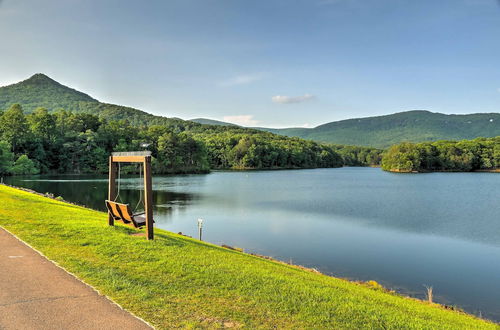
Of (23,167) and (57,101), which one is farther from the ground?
(57,101)

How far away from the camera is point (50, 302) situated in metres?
5.36

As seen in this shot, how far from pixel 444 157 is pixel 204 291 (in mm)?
132582

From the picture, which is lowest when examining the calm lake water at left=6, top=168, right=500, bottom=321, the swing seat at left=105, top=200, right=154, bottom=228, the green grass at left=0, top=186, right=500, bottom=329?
the calm lake water at left=6, top=168, right=500, bottom=321

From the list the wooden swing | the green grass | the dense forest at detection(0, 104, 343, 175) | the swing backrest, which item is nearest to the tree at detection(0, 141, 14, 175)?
the dense forest at detection(0, 104, 343, 175)

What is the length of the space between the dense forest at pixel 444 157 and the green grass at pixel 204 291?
384ft

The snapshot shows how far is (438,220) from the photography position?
2555 centimetres

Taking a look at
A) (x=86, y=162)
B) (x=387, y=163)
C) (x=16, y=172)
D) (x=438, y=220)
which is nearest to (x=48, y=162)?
(x=86, y=162)

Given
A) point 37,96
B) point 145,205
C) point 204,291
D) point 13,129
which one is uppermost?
point 37,96

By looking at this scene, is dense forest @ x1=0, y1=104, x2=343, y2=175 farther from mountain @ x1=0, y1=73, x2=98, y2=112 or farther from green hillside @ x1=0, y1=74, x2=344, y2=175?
mountain @ x1=0, y1=73, x2=98, y2=112

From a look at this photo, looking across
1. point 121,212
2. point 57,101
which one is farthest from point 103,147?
point 57,101

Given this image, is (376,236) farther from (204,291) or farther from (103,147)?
(103,147)

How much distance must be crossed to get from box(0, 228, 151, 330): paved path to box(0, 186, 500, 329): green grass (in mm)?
252

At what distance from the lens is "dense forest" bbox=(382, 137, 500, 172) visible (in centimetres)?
11450

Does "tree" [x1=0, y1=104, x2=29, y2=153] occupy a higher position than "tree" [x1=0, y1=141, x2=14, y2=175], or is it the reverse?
"tree" [x1=0, y1=104, x2=29, y2=153]
